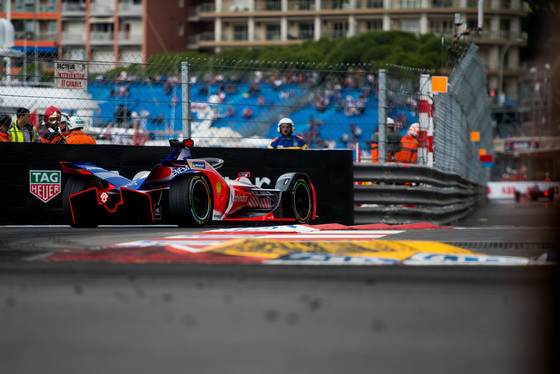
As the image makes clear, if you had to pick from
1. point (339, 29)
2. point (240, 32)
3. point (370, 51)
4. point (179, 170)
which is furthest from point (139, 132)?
point (240, 32)

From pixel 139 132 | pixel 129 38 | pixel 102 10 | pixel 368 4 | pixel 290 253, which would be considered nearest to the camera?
pixel 290 253

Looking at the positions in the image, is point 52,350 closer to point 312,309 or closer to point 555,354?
point 312,309

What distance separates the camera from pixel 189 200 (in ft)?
29.3

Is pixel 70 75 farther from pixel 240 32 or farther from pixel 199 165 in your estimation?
pixel 240 32

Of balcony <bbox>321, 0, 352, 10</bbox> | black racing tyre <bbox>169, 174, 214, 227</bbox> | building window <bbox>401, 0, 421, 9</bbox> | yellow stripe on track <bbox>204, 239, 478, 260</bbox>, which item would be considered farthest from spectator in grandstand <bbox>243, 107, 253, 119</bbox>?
balcony <bbox>321, 0, 352, 10</bbox>

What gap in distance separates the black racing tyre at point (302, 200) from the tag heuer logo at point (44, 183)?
8.73ft

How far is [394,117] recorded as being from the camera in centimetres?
1206

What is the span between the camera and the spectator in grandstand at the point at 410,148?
1270cm

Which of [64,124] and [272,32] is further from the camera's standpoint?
[272,32]

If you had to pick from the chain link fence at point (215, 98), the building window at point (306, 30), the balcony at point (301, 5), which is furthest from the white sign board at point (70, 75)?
the balcony at point (301, 5)

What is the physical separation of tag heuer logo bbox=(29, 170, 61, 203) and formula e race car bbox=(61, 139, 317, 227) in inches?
36.9

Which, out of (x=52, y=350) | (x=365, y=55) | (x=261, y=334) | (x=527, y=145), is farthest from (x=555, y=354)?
(x=365, y=55)

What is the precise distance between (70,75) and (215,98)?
67.2 inches

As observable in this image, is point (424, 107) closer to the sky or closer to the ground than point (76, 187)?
closer to the sky
